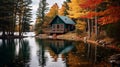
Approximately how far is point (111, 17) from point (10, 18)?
38033mm

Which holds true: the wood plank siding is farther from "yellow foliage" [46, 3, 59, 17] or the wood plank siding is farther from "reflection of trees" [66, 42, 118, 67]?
"reflection of trees" [66, 42, 118, 67]

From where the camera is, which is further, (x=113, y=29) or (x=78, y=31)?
(x=78, y=31)

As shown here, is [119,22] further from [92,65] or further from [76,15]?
[76,15]

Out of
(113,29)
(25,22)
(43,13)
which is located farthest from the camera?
(43,13)

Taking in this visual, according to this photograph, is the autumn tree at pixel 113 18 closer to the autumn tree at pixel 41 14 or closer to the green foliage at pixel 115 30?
the green foliage at pixel 115 30

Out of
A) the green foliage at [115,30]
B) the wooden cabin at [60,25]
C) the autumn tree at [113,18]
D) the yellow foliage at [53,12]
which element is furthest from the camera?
the yellow foliage at [53,12]

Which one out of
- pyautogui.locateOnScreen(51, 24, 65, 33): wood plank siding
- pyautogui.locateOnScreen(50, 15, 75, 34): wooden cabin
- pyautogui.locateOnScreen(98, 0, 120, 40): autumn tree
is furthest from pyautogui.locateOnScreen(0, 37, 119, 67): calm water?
pyautogui.locateOnScreen(50, 15, 75, 34): wooden cabin

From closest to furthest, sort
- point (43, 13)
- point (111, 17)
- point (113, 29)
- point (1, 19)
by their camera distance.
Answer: point (111, 17)
point (113, 29)
point (1, 19)
point (43, 13)

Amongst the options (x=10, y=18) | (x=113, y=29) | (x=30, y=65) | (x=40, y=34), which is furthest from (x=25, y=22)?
(x=30, y=65)

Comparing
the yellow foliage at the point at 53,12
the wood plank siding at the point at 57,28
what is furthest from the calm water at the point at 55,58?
the yellow foliage at the point at 53,12

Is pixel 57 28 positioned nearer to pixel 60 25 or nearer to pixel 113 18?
pixel 60 25

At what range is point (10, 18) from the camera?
62.8 metres

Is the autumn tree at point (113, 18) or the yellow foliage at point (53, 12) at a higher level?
the yellow foliage at point (53, 12)

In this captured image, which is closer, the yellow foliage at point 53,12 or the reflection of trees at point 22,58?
the reflection of trees at point 22,58
